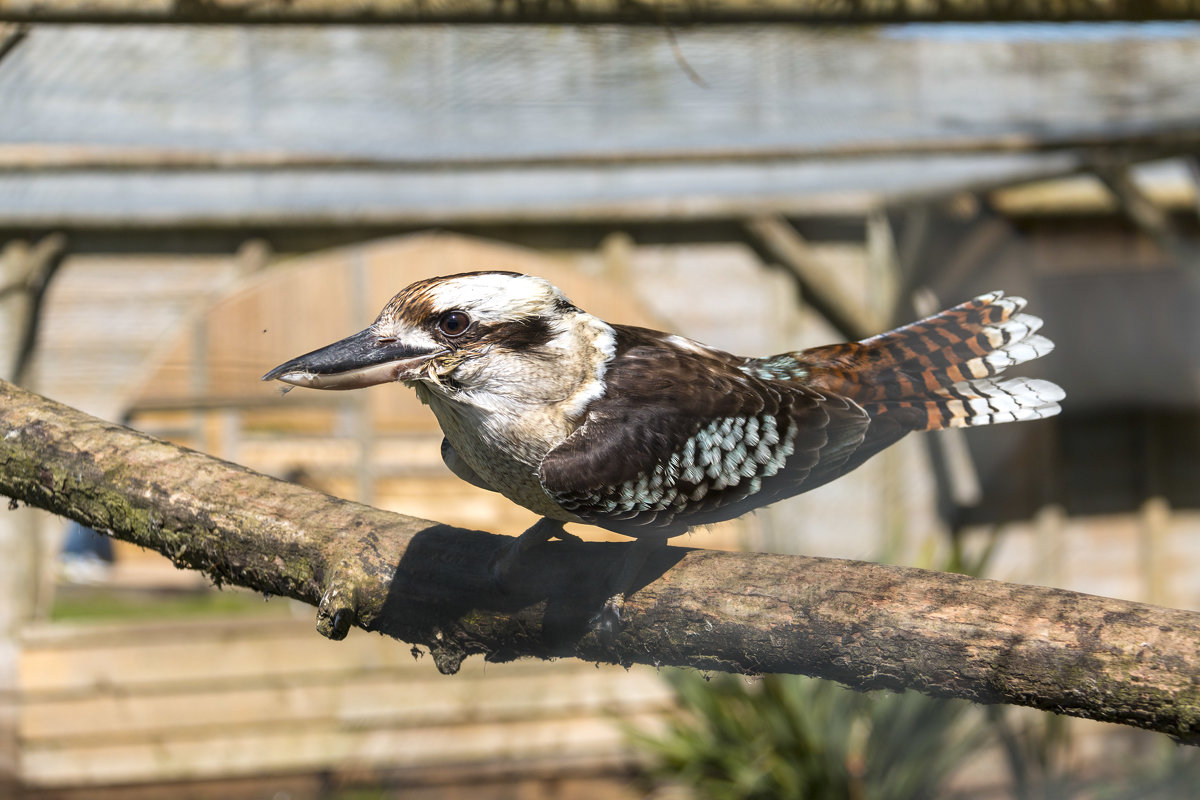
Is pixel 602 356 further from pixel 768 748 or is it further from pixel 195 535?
pixel 768 748

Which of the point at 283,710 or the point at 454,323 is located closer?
the point at 454,323

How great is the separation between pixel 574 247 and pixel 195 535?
234cm

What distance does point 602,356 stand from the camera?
1.29m

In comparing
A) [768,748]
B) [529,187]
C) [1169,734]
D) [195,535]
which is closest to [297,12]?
[195,535]

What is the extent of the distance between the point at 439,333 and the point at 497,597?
1.14ft

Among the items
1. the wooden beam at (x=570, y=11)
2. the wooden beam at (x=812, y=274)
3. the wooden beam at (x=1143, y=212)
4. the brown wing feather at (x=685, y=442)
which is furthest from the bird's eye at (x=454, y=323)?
the wooden beam at (x=812, y=274)

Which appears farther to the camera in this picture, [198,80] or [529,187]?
[529,187]

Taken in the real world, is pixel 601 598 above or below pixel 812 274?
above

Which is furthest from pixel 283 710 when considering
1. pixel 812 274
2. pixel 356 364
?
pixel 356 364

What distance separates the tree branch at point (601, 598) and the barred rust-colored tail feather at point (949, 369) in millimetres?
407

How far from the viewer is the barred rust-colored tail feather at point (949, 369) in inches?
58.2

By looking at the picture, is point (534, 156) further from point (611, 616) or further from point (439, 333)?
point (611, 616)

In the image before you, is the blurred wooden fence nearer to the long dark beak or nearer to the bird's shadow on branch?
the bird's shadow on branch

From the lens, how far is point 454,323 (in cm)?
115
